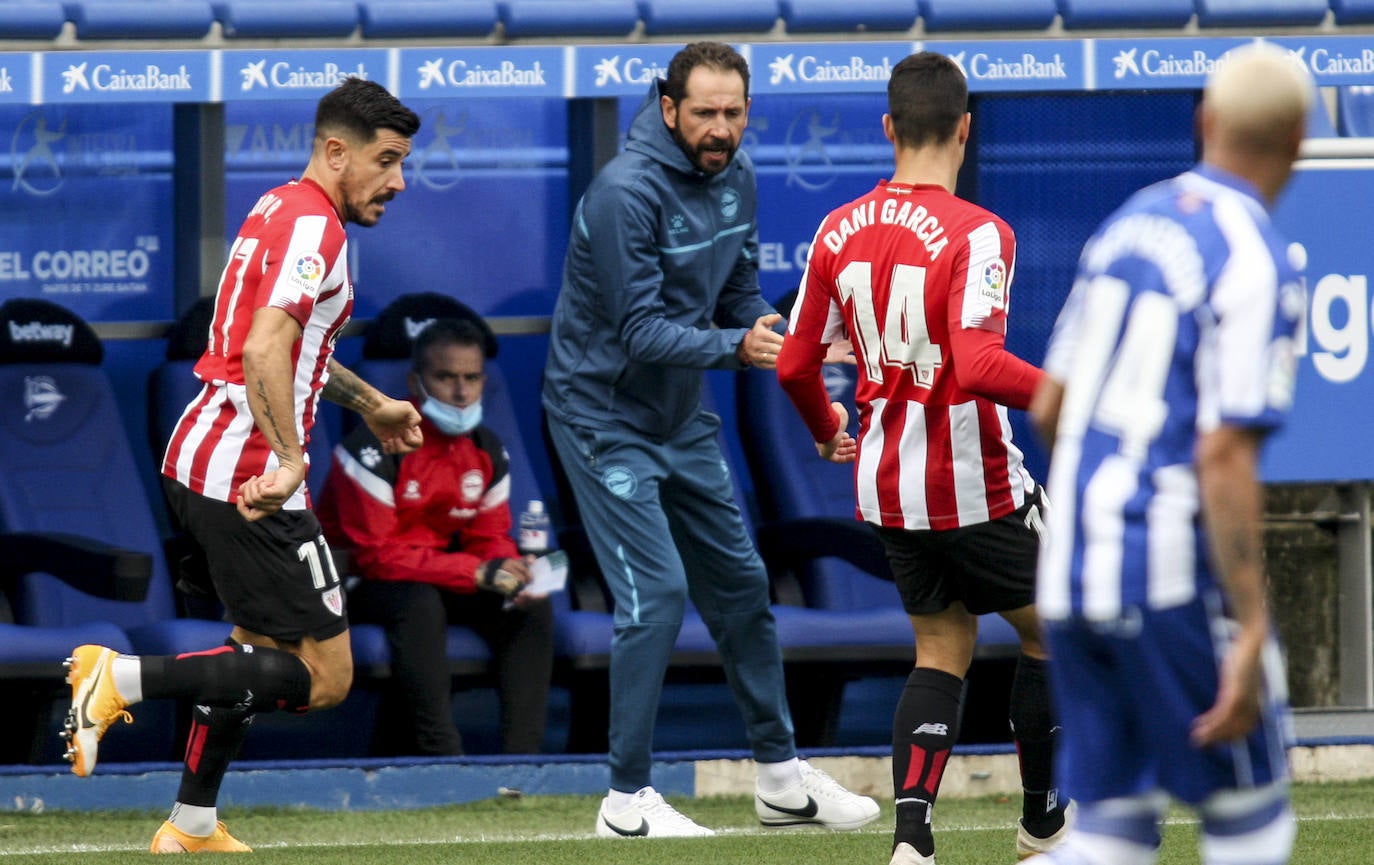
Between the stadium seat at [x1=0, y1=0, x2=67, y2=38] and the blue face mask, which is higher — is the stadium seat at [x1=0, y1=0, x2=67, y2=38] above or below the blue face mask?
above

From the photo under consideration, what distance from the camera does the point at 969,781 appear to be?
5949mm

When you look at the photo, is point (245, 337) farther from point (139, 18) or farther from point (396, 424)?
point (139, 18)

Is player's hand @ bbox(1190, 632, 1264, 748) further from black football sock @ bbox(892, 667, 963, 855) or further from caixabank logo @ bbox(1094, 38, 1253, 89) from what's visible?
caixabank logo @ bbox(1094, 38, 1253, 89)

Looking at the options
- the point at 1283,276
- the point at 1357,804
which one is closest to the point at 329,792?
the point at 1357,804

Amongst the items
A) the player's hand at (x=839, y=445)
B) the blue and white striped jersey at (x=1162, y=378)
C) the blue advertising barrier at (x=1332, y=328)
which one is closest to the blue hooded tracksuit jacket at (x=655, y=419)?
the player's hand at (x=839, y=445)

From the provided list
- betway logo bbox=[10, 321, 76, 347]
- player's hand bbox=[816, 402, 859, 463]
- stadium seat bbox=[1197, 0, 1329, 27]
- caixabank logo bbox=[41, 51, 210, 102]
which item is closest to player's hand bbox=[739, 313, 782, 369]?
player's hand bbox=[816, 402, 859, 463]

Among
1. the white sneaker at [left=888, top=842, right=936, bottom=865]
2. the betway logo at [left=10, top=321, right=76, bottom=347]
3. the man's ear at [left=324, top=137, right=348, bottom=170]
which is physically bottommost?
the white sneaker at [left=888, top=842, right=936, bottom=865]

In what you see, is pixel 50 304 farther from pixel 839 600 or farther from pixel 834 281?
pixel 834 281

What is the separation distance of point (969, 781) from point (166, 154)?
3.35 meters

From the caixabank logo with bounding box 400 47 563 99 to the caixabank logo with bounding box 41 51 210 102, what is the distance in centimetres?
58

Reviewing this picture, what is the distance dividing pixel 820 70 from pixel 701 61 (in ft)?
3.72

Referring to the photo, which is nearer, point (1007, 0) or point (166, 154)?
point (1007, 0)

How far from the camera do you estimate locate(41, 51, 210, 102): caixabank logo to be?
587 cm

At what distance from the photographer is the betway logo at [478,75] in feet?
19.9
